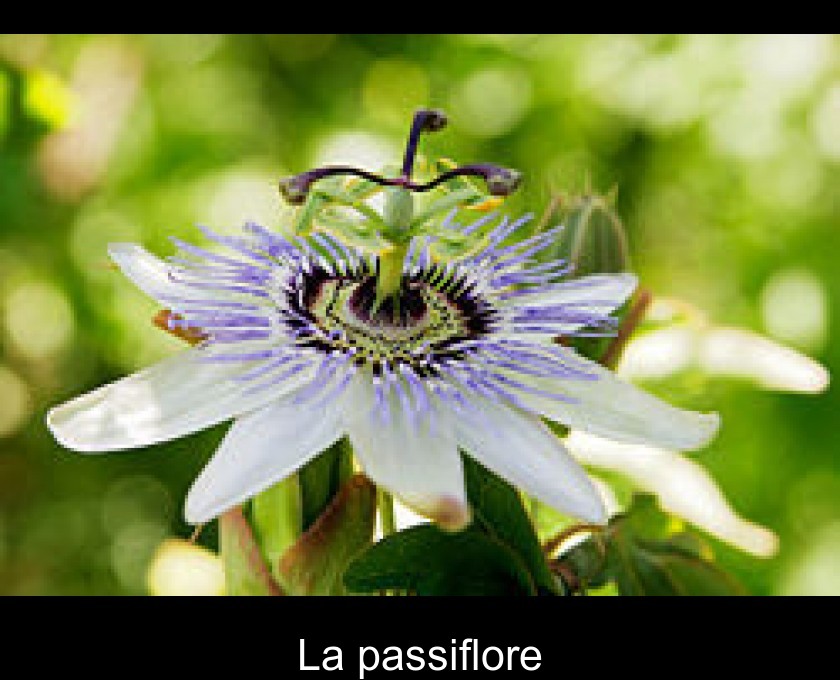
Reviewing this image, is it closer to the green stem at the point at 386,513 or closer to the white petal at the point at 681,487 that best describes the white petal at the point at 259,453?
the green stem at the point at 386,513

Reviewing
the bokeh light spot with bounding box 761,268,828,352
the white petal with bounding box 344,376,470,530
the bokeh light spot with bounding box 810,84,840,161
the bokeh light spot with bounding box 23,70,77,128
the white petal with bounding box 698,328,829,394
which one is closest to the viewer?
the white petal with bounding box 344,376,470,530

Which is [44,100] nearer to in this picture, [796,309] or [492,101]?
[492,101]

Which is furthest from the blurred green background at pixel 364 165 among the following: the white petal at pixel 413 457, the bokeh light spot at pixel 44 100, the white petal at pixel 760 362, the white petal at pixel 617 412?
the white petal at pixel 413 457

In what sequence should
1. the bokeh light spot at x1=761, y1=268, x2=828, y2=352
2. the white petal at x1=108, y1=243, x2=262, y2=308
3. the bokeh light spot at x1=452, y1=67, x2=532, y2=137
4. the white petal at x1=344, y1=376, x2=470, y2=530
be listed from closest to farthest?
the white petal at x1=344, y1=376, x2=470, y2=530
the white petal at x1=108, y1=243, x2=262, y2=308
the bokeh light spot at x1=761, y1=268, x2=828, y2=352
the bokeh light spot at x1=452, y1=67, x2=532, y2=137

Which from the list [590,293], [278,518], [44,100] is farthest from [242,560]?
[44,100]

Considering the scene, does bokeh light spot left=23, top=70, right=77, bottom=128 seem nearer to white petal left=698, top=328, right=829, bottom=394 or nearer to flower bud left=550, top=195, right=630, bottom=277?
flower bud left=550, top=195, right=630, bottom=277

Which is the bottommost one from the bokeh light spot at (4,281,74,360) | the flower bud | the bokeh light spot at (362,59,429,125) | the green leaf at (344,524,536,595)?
the green leaf at (344,524,536,595)

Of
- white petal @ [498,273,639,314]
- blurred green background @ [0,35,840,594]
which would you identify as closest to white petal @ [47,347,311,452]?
white petal @ [498,273,639,314]
